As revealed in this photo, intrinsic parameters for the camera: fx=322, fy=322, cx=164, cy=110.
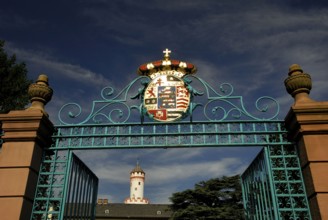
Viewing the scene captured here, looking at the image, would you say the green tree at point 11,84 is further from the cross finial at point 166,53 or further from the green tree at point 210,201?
the green tree at point 210,201

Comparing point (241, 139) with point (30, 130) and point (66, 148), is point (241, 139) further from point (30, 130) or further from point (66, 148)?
point (30, 130)

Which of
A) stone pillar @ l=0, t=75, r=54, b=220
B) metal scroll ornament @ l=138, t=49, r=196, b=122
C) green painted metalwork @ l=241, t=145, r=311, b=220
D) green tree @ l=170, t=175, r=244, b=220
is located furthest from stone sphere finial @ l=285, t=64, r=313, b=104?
green tree @ l=170, t=175, r=244, b=220

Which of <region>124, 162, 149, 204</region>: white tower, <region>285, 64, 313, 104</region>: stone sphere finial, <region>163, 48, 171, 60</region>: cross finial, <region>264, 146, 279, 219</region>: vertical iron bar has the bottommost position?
<region>264, 146, 279, 219</region>: vertical iron bar

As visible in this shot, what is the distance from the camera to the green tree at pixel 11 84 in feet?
37.5

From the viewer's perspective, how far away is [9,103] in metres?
11.5

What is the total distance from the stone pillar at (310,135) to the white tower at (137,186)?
58299 millimetres

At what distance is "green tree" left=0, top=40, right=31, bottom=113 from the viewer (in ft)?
37.5

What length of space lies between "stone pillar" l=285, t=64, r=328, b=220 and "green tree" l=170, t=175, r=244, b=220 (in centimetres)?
2219

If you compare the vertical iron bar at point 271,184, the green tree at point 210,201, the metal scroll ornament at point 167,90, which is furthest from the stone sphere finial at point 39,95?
the green tree at point 210,201

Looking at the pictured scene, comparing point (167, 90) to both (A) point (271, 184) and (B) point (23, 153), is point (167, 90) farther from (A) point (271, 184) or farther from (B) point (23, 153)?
(B) point (23, 153)

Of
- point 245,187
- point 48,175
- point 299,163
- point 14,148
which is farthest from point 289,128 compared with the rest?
point 14,148

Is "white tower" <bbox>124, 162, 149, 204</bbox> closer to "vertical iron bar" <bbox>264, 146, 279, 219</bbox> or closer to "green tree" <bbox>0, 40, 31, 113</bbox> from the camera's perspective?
"green tree" <bbox>0, 40, 31, 113</bbox>

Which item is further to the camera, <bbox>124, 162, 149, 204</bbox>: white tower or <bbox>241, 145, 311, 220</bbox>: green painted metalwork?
<bbox>124, 162, 149, 204</bbox>: white tower

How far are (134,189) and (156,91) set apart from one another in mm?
59254
